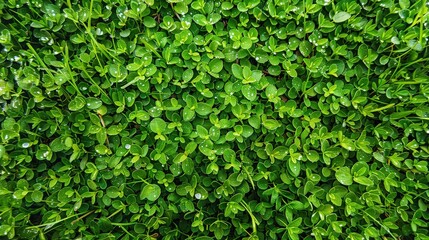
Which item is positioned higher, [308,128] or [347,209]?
[308,128]

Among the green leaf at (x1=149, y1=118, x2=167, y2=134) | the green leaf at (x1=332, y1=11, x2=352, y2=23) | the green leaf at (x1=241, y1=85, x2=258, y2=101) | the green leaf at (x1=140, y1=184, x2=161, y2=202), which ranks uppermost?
the green leaf at (x1=332, y1=11, x2=352, y2=23)

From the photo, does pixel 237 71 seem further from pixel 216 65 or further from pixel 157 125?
pixel 157 125

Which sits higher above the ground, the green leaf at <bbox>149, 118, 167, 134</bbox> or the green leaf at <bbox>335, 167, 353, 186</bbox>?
the green leaf at <bbox>149, 118, 167, 134</bbox>

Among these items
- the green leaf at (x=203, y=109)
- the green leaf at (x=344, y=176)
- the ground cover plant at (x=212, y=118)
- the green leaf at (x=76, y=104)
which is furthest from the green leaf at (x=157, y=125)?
the green leaf at (x=344, y=176)

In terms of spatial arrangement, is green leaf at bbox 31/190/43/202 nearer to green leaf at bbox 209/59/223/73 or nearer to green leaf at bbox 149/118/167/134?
green leaf at bbox 149/118/167/134

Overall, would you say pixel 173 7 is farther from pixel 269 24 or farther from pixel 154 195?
pixel 154 195

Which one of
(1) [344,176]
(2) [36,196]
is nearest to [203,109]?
(1) [344,176]

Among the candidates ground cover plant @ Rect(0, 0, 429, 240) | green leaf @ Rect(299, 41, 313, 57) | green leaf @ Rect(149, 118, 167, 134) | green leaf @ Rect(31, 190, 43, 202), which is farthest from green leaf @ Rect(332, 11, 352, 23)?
green leaf @ Rect(31, 190, 43, 202)

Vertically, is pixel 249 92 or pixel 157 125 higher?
pixel 249 92

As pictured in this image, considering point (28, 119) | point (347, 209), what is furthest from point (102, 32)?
point (347, 209)
